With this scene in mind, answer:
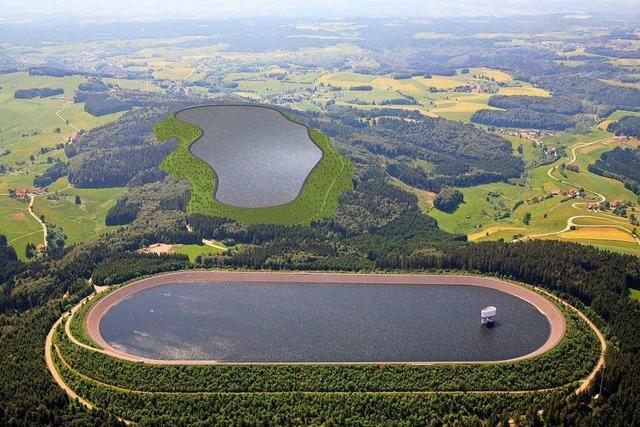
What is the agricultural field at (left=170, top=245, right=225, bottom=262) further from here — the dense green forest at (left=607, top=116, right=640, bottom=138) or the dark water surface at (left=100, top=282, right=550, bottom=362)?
the dense green forest at (left=607, top=116, right=640, bottom=138)

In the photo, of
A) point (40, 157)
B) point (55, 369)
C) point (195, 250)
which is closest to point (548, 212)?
point (195, 250)

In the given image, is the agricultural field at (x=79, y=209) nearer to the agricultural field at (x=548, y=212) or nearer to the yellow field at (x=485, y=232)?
the agricultural field at (x=548, y=212)

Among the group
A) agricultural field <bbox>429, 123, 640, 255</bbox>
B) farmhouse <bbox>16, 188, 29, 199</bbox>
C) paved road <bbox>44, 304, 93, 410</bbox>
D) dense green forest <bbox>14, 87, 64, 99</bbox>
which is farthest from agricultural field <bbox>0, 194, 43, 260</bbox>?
dense green forest <bbox>14, 87, 64, 99</bbox>

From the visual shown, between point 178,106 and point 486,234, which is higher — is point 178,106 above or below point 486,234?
above

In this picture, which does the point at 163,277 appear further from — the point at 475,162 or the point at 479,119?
the point at 479,119

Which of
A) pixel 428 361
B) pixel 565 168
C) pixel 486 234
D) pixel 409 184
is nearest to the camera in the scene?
Answer: pixel 428 361

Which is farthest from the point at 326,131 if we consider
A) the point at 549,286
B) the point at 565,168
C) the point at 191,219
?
the point at 549,286
